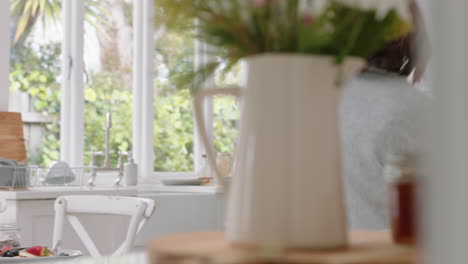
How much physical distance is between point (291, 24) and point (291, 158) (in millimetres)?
117

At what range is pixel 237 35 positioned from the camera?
0.58 meters

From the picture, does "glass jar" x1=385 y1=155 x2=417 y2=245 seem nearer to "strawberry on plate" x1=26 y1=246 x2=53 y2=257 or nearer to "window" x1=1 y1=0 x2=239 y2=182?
"strawberry on plate" x1=26 y1=246 x2=53 y2=257

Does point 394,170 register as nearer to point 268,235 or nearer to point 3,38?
point 268,235

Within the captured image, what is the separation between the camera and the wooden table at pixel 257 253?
1.59 ft

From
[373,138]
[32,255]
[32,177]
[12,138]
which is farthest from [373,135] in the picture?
[12,138]

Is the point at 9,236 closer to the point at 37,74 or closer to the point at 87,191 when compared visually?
the point at 87,191

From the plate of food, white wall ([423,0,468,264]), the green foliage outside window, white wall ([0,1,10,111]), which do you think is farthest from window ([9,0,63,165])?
white wall ([423,0,468,264])

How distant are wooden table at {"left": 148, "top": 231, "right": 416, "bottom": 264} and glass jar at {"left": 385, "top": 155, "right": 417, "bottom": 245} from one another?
17 mm

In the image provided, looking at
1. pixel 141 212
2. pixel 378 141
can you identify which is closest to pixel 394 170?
pixel 378 141

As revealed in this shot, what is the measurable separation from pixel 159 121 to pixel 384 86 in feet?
10.8

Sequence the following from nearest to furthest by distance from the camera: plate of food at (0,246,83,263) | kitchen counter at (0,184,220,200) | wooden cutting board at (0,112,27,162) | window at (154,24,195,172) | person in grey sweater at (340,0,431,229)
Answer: person in grey sweater at (340,0,431,229)
plate of food at (0,246,83,263)
kitchen counter at (0,184,220,200)
wooden cutting board at (0,112,27,162)
window at (154,24,195,172)

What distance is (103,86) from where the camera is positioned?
402cm

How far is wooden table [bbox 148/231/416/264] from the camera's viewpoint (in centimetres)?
49

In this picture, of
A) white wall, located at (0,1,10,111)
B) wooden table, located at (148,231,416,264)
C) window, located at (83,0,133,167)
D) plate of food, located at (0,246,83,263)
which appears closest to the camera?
wooden table, located at (148,231,416,264)
